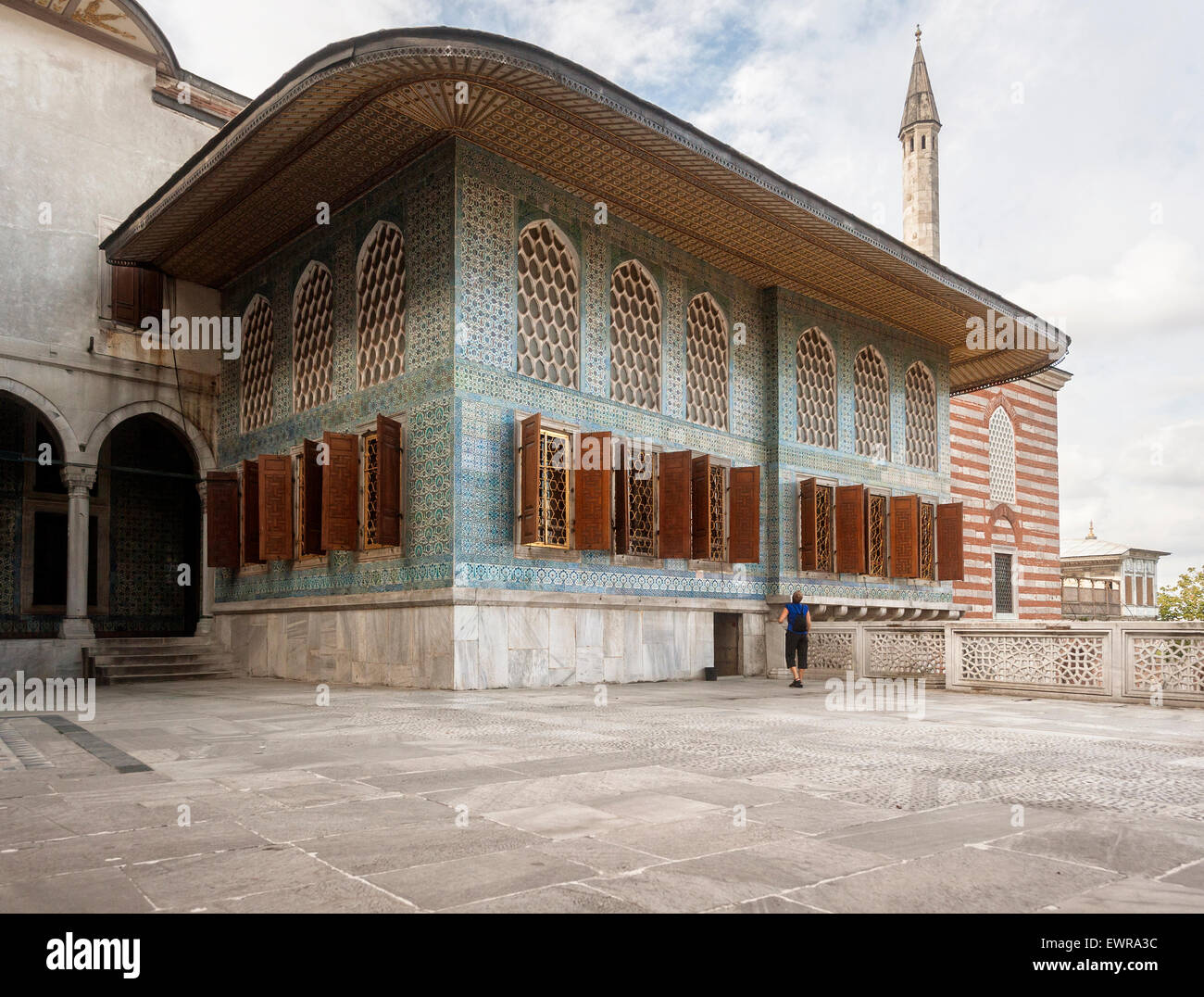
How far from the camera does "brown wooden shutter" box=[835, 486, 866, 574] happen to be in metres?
15.1

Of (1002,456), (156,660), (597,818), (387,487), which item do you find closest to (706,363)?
(387,487)

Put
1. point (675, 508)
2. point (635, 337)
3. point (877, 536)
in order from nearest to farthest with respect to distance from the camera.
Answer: point (675, 508)
point (635, 337)
point (877, 536)

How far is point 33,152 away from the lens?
13.2m

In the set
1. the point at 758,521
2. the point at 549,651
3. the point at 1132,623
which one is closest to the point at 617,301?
the point at 758,521

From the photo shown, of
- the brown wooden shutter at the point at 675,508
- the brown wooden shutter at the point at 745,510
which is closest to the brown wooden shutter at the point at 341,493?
the brown wooden shutter at the point at 675,508

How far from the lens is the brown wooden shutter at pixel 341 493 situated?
37.2ft

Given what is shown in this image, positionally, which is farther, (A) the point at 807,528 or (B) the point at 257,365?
(A) the point at 807,528

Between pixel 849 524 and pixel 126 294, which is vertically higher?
pixel 126 294

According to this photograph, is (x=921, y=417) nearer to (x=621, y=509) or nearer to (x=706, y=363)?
(x=706, y=363)

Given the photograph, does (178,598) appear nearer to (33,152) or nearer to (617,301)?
(33,152)

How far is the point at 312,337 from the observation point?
13.2 m

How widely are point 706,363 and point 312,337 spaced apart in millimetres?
5379

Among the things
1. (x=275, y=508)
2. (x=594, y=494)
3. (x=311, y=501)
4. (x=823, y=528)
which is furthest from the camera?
(x=823, y=528)

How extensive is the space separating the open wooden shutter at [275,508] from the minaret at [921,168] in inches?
903
